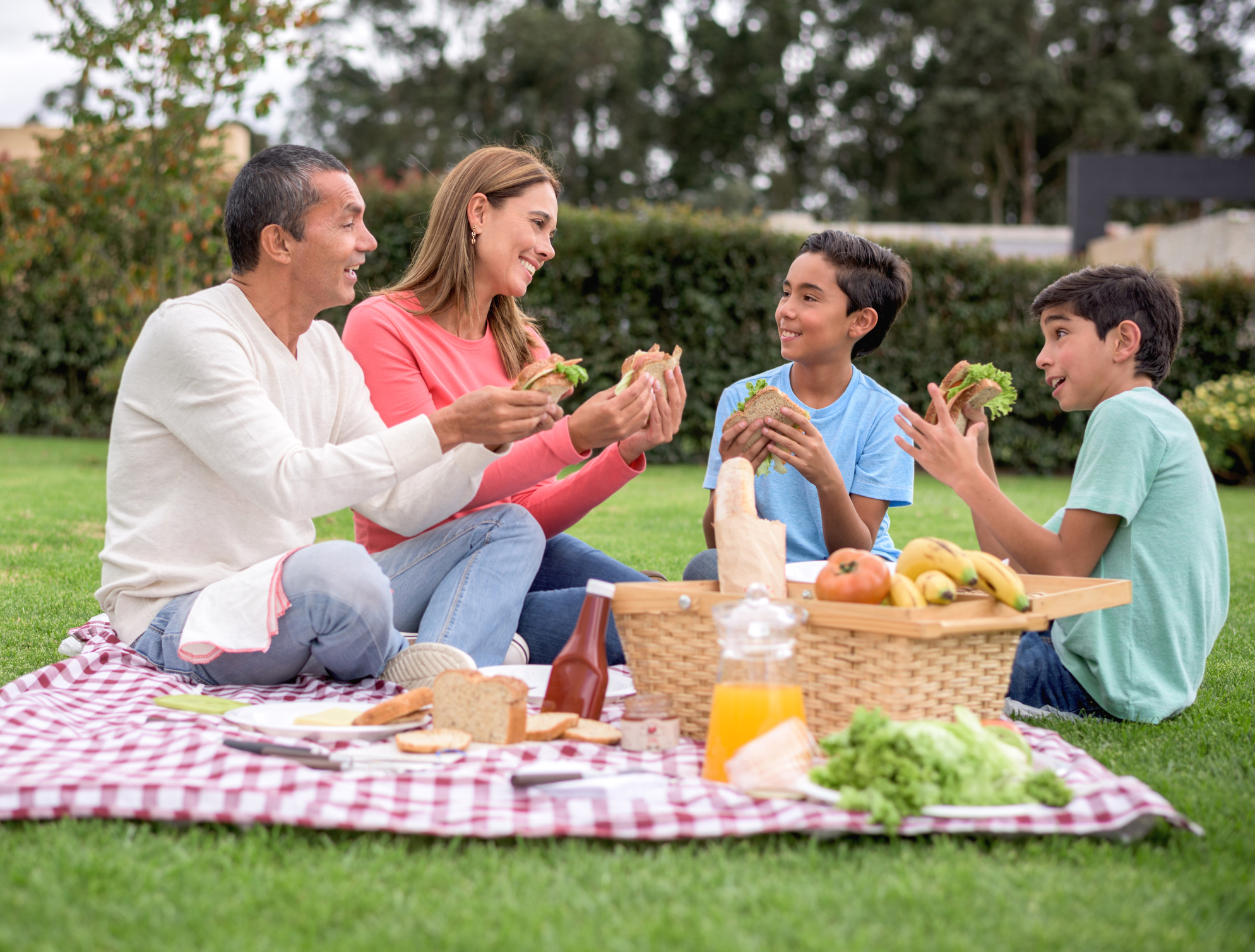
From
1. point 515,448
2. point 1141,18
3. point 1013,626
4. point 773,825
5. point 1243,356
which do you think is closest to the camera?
point 773,825

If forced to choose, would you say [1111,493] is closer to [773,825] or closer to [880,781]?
[880,781]

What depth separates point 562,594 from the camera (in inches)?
144

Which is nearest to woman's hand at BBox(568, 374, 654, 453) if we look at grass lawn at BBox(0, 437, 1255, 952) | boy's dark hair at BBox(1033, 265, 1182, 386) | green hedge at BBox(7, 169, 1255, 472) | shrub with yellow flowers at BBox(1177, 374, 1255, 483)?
boy's dark hair at BBox(1033, 265, 1182, 386)

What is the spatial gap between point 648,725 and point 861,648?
0.56 metres

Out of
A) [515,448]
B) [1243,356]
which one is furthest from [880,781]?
[1243,356]

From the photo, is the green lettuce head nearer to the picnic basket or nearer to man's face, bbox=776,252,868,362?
man's face, bbox=776,252,868,362

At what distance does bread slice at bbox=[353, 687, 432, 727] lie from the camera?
2.69m

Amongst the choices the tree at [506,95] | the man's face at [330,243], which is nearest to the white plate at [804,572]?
the man's face at [330,243]

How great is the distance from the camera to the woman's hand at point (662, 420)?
11.8 ft

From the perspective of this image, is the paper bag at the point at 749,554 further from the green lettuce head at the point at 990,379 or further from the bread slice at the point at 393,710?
the green lettuce head at the point at 990,379

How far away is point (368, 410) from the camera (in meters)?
3.62

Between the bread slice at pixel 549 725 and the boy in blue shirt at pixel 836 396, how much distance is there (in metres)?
1.23

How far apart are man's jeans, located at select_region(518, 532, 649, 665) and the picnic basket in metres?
0.64

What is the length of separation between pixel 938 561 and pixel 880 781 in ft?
2.39
